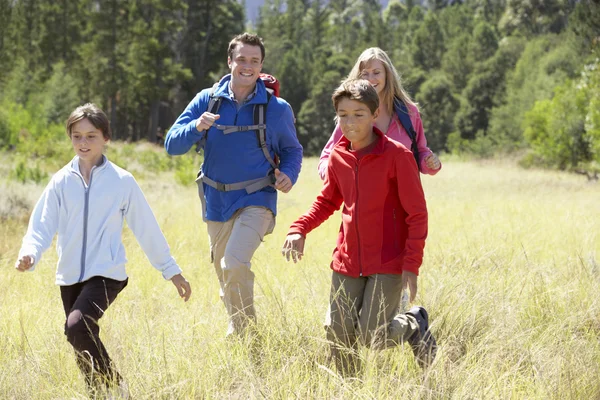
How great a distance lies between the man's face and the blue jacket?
0.31 ft

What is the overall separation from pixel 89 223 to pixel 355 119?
1.37 meters

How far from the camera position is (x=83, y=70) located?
5050 cm

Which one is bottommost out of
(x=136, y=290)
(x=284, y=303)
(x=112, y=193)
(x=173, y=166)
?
(x=173, y=166)

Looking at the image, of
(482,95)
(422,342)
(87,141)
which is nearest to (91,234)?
(87,141)

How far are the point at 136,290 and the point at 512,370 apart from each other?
11.0 ft

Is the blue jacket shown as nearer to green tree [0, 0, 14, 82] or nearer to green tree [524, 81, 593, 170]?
green tree [524, 81, 593, 170]

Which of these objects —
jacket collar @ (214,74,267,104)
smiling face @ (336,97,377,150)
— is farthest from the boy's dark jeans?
jacket collar @ (214,74,267,104)

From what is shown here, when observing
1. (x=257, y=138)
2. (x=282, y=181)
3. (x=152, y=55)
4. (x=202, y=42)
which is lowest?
(x=282, y=181)

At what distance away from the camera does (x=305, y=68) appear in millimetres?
68000

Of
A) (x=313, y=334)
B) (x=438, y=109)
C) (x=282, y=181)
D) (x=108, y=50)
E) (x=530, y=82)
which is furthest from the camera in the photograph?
(x=438, y=109)

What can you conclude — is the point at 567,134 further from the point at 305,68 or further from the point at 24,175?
the point at 305,68

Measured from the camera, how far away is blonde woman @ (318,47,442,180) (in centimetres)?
481

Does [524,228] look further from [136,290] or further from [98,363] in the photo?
[98,363]

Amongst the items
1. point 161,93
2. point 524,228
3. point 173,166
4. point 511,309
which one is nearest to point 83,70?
point 161,93
